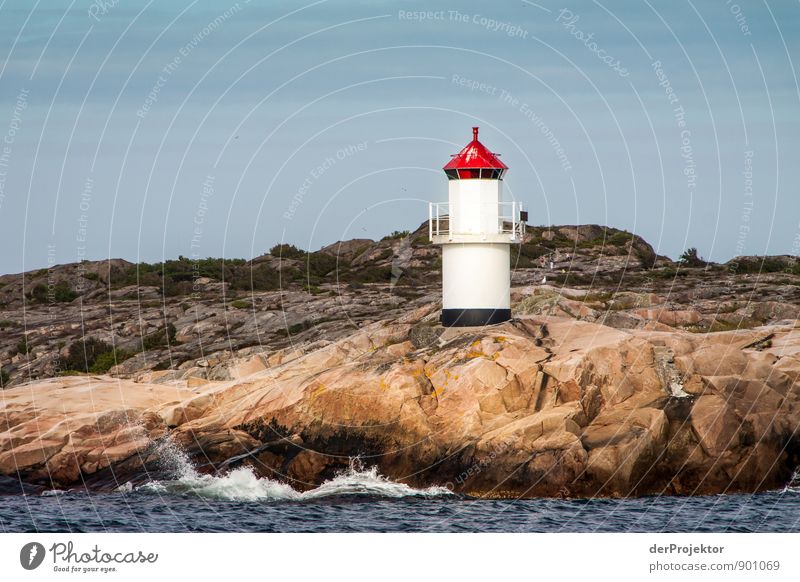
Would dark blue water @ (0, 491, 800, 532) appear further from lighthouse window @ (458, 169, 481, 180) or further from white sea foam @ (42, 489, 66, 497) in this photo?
lighthouse window @ (458, 169, 481, 180)

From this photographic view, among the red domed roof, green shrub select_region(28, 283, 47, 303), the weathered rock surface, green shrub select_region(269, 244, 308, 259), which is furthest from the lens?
green shrub select_region(269, 244, 308, 259)

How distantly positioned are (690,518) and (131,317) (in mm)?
29351

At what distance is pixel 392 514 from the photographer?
37.5 m

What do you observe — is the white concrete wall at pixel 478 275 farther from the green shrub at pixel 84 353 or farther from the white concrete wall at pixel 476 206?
the green shrub at pixel 84 353

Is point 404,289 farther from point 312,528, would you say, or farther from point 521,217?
point 312,528

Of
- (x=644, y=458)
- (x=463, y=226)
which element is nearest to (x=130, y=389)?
(x=463, y=226)

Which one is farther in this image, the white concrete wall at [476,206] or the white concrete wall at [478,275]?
the white concrete wall at [478,275]

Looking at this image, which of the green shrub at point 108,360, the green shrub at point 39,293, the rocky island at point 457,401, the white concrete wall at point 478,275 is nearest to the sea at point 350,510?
the rocky island at point 457,401

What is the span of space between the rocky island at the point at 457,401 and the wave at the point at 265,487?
30 centimetres

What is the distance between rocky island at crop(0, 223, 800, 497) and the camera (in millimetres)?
40281

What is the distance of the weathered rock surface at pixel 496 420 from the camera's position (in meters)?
40.1

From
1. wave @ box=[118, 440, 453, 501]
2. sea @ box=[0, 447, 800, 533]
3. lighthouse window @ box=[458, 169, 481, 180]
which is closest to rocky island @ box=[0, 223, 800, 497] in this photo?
wave @ box=[118, 440, 453, 501]

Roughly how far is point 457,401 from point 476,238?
570 centimetres

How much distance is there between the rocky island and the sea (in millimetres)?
653
